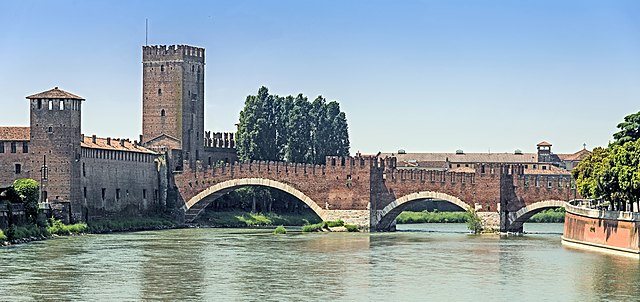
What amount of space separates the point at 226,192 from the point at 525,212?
49.0 feet

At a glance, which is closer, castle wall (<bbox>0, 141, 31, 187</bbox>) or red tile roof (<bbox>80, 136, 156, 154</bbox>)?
castle wall (<bbox>0, 141, 31, 187</bbox>)

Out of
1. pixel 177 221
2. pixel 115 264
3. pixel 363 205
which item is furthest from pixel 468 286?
pixel 177 221

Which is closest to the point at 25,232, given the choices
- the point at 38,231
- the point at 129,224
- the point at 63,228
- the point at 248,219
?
the point at 38,231

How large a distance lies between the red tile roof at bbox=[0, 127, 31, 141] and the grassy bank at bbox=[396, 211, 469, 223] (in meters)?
24.0

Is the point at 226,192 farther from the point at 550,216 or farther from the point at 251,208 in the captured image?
the point at 550,216

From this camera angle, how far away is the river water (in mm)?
34906

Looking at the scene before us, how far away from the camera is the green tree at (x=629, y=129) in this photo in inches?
2217

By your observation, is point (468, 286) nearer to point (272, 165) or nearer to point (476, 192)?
point (476, 192)

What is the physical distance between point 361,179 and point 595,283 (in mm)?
25740

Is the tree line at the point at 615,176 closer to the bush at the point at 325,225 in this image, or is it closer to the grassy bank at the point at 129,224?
the bush at the point at 325,225

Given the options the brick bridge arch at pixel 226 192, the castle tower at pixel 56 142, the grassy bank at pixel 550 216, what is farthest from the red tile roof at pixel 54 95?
the grassy bank at pixel 550 216

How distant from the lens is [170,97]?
2778 inches

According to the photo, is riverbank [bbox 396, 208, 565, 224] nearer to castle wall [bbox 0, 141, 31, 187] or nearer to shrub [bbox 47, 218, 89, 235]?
shrub [bbox 47, 218, 89, 235]

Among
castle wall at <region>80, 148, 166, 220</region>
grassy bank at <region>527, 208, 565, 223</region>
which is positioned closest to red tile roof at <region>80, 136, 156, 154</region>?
castle wall at <region>80, 148, 166, 220</region>
